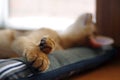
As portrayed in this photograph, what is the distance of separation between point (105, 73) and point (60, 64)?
27 centimetres

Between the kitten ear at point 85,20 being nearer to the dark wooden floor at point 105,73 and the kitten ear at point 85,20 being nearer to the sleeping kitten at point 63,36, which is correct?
the sleeping kitten at point 63,36

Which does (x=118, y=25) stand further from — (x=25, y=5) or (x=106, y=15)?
(x=25, y=5)

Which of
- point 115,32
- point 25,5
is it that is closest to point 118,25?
point 115,32

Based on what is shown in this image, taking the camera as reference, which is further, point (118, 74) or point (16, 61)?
point (118, 74)

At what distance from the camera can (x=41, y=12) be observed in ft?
5.51

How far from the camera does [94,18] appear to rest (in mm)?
1456

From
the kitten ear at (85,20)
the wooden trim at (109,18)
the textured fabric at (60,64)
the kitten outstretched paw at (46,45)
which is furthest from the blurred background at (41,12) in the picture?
the kitten outstretched paw at (46,45)

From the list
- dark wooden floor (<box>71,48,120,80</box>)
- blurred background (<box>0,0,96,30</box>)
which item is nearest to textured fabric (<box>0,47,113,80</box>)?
dark wooden floor (<box>71,48,120,80</box>)

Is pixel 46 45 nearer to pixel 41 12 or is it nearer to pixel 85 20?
pixel 85 20

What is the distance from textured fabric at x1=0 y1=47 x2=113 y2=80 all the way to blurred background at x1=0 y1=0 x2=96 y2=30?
349 millimetres

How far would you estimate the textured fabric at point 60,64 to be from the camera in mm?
824

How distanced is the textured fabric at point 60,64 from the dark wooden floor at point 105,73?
0.11ft

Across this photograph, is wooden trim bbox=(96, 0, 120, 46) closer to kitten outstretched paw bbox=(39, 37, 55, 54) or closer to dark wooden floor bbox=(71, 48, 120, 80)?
dark wooden floor bbox=(71, 48, 120, 80)

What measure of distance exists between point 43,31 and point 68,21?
33 cm
